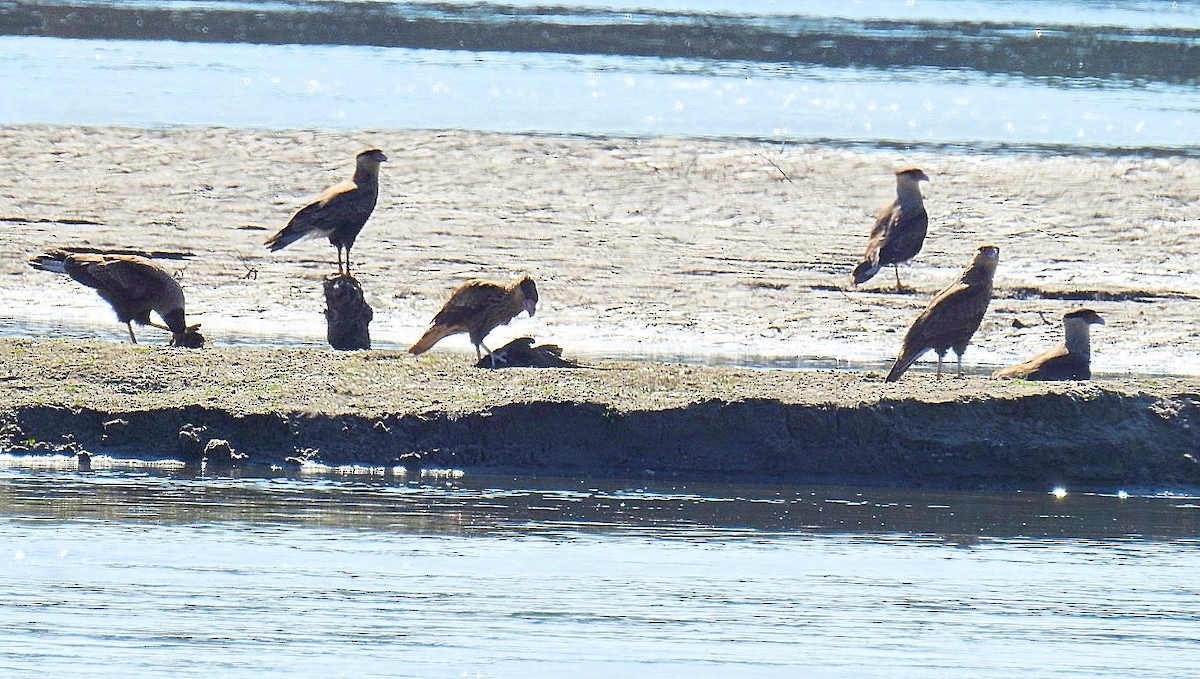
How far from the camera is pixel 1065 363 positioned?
1060 centimetres

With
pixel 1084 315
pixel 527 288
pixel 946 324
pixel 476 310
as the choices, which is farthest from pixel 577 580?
pixel 1084 315

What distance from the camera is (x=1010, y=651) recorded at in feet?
22.0

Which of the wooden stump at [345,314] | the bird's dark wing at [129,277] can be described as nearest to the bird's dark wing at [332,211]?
the wooden stump at [345,314]

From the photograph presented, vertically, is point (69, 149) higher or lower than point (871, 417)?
higher

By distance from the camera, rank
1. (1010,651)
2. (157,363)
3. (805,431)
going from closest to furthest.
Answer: (1010,651), (805,431), (157,363)

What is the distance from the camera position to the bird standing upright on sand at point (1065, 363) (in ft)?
34.5

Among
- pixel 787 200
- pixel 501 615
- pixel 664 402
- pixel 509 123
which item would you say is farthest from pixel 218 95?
pixel 501 615

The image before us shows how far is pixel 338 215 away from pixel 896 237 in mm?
3948

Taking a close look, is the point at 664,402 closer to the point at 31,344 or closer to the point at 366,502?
the point at 366,502

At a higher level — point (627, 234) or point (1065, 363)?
point (627, 234)

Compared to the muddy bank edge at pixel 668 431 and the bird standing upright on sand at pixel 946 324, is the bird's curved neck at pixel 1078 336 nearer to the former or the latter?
the bird standing upright on sand at pixel 946 324

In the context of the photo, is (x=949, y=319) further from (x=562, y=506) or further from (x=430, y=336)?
(x=562, y=506)

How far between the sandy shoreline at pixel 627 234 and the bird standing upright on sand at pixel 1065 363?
1.17 m

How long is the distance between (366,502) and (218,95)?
14700mm
